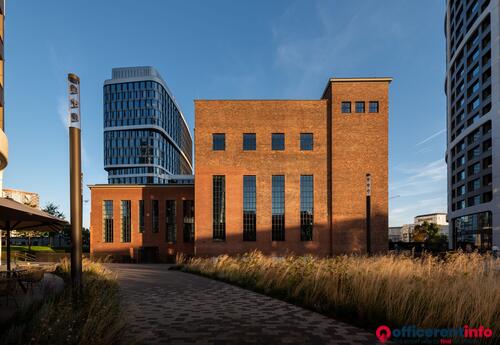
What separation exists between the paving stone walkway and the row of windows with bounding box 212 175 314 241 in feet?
65.7

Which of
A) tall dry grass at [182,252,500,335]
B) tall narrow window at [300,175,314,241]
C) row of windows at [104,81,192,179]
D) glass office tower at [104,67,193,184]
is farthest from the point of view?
row of windows at [104,81,192,179]

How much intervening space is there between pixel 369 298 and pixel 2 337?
21.4 feet

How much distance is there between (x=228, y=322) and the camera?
6285 mm

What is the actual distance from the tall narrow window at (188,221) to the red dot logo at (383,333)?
104 feet

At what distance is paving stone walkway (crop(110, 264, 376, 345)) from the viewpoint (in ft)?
17.0

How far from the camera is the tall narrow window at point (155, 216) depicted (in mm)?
35250

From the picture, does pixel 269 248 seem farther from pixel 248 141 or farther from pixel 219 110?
pixel 219 110

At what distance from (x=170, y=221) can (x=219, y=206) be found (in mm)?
8983

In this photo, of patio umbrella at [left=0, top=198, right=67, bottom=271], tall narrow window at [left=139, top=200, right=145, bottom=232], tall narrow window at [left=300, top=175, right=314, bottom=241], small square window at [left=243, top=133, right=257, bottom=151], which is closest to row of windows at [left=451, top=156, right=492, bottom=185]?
tall narrow window at [left=300, top=175, right=314, bottom=241]

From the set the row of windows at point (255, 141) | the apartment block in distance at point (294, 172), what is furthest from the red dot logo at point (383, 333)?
the row of windows at point (255, 141)

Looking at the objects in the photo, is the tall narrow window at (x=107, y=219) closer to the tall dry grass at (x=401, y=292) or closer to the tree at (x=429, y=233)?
the tall dry grass at (x=401, y=292)

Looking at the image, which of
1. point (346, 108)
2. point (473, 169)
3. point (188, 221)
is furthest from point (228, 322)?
point (473, 169)

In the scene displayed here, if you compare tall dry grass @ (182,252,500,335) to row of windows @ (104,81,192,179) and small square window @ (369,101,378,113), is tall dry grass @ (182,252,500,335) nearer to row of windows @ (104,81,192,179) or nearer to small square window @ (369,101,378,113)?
small square window @ (369,101,378,113)

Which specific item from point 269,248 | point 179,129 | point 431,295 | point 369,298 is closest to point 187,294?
point 369,298
